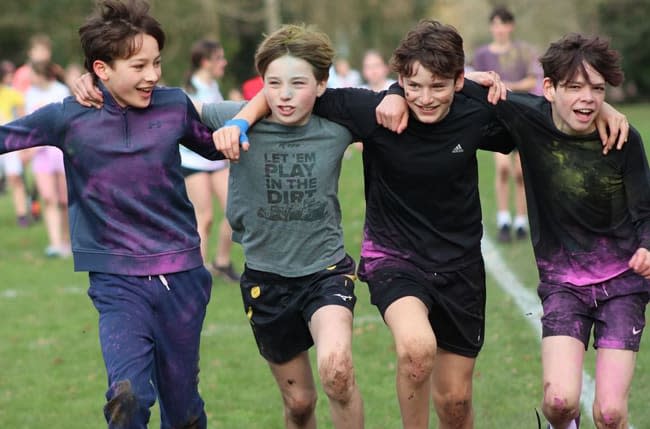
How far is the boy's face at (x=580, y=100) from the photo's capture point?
5.08 metres

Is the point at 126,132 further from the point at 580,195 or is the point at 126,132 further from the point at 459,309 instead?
the point at 580,195

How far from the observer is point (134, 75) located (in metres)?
5.16

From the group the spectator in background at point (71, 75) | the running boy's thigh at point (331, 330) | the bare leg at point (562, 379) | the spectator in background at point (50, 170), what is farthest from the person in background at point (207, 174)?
the bare leg at point (562, 379)

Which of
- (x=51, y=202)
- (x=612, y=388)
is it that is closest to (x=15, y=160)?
(x=51, y=202)

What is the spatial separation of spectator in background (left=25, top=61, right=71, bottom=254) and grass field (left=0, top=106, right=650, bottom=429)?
1793mm

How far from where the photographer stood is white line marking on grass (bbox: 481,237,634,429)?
22.0ft

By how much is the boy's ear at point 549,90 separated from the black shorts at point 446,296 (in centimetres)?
91

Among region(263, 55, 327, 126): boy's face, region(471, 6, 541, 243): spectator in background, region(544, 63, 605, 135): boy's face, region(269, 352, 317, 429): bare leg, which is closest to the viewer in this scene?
region(544, 63, 605, 135): boy's face

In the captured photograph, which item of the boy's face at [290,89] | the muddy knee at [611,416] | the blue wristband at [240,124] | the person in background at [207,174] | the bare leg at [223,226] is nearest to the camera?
the muddy knee at [611,416]

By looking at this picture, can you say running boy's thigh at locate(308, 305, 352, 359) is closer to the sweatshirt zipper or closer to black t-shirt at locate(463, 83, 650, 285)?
black t-shirt at locate(463, 83, 650, 285)

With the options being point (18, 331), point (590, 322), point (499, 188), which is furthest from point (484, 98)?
point (499, 188)

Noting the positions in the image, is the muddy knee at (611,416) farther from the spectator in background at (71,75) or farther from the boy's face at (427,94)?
the spectator in background at (71,75)

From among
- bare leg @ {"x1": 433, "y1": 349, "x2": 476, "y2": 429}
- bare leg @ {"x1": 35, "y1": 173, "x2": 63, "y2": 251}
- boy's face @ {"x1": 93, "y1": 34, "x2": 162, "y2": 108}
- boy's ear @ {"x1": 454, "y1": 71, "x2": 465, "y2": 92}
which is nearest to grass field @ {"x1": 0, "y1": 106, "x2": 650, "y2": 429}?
bare leg @ {"x1": 433, "y1": 349, "x2": 476, "y2": 429}

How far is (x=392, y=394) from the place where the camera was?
22.8 ft
